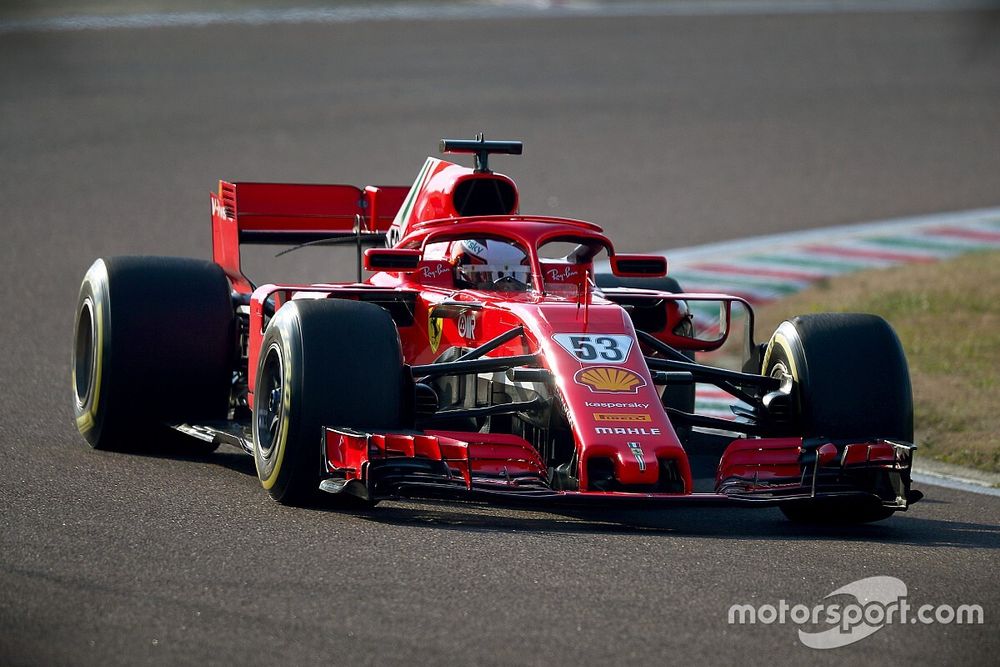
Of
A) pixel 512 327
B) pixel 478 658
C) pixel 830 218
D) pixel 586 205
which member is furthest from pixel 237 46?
pixel 478 658

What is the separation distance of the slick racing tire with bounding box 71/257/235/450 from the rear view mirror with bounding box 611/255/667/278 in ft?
7.08

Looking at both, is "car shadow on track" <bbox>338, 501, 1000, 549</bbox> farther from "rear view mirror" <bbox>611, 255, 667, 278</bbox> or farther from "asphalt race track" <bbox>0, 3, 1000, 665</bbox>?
"rear view mirror" <bbox>611, 255, 667, 278</bbox>

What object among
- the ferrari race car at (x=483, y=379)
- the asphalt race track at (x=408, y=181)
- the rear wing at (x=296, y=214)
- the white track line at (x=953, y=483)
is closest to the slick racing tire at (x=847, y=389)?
the ferrari race car at (x=483, y=379)

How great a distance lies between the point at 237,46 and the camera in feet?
88.0

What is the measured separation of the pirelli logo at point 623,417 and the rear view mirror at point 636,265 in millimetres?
1756

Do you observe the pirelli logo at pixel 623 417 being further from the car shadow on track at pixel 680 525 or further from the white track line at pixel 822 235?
the white track line at pixel 822 235

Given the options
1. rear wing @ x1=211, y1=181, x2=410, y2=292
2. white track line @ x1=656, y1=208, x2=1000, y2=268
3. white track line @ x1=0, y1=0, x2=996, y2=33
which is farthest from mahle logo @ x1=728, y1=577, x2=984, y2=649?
white track line @ x1=0, y1=0, x2=996, y2=33

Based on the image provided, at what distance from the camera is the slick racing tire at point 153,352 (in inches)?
349

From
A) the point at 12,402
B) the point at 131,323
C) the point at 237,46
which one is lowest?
the point at 12,402

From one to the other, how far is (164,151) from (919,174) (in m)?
9.50

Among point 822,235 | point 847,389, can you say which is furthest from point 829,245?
point 847,389

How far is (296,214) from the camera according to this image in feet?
34.8

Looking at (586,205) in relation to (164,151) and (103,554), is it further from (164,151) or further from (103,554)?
(103,554)

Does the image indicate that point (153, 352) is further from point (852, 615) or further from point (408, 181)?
point (408, 181)
